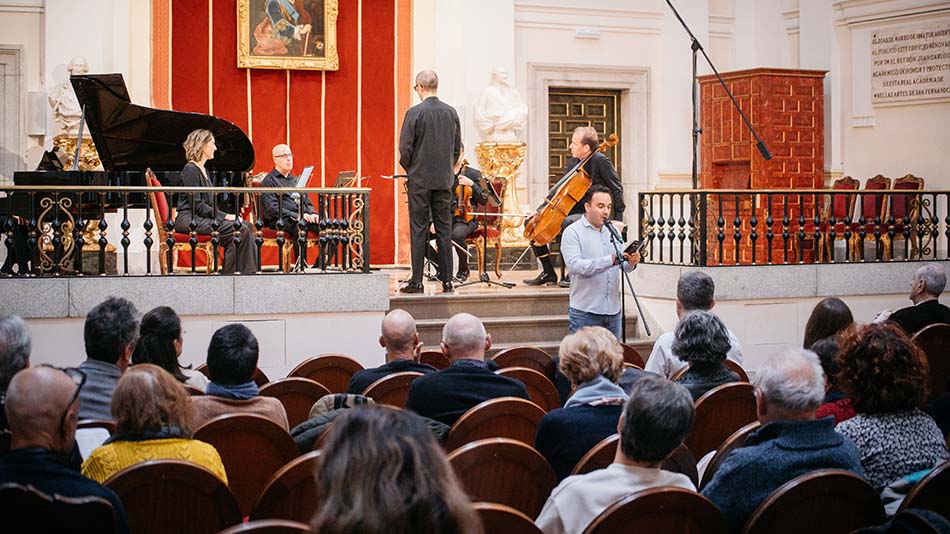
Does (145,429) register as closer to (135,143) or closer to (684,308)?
(684,308)

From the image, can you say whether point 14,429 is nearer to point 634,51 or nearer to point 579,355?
point 579,355

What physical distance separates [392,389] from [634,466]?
5.82 feet

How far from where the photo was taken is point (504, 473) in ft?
10.2

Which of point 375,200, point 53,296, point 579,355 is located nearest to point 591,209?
point 579,355

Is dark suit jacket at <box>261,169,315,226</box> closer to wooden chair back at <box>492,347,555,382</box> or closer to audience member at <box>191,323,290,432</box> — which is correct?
wooden chair back at <box>492,347,555,382</box>

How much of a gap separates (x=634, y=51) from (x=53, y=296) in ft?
26.3

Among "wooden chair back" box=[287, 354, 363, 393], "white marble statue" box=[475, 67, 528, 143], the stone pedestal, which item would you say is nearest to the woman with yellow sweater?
"wooden chair back" box=[287, 354, 363, 393]

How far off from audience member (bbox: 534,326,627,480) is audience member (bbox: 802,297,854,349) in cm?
146

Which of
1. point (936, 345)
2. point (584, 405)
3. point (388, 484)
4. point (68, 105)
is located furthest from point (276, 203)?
point (388, 484)

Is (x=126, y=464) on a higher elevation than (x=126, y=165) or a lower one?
lower

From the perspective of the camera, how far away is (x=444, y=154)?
8.10 meters

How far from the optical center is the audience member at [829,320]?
4840mm

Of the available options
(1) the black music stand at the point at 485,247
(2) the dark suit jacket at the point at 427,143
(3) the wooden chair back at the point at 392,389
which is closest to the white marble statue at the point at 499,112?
(1) the black music stand at the point at 485,247

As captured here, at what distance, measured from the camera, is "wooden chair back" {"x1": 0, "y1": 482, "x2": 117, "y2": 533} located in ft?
7.92
